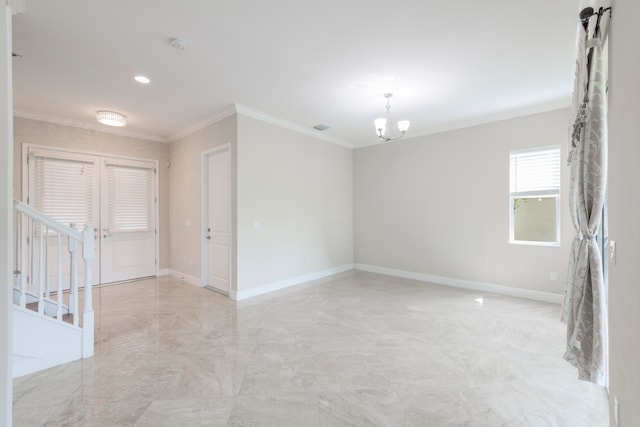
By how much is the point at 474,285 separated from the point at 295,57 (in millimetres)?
4563

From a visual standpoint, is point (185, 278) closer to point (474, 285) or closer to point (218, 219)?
point (218, 219)

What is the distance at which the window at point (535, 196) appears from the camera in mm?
4340

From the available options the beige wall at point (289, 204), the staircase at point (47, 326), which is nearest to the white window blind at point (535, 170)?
the beige wall at point (289, 204)

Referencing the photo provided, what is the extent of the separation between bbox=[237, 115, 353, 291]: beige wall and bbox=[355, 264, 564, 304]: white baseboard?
101cm

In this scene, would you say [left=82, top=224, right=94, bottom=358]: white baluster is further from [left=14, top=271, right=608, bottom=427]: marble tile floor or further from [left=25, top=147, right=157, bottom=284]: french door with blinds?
[left=25, top=147, right=157, bottom=284]: french door with blinds

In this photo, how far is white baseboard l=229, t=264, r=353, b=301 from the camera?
4470mm

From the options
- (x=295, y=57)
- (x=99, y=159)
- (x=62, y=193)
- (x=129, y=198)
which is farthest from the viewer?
(x=129, y=198)

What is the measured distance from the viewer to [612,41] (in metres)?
1.58

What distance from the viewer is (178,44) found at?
2.69 m

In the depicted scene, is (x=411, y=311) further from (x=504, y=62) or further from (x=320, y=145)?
(x=320, y=145)

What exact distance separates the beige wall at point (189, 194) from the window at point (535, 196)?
4.71 meters

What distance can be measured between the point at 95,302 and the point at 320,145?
15.2 feet

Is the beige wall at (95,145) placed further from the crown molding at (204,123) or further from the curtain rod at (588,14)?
the curtain rod at (588,14)

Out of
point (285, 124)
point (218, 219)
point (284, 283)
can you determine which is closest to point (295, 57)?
point (285, 124)
